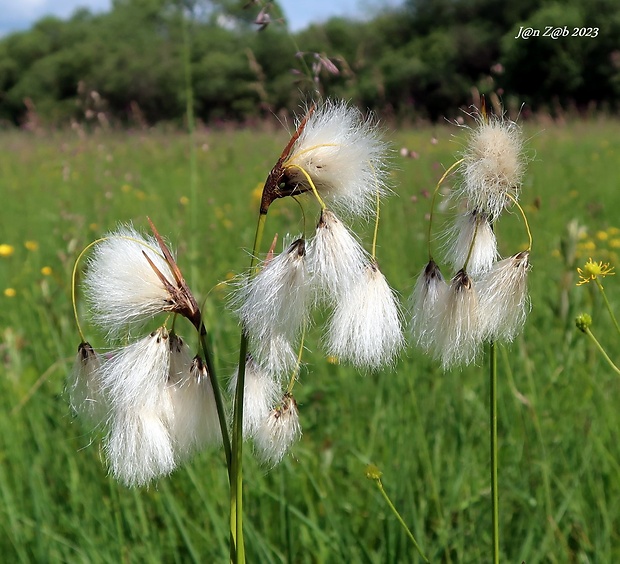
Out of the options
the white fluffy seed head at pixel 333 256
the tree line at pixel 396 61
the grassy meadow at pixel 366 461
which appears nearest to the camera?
the white fluffy seed head at pixel 333 256

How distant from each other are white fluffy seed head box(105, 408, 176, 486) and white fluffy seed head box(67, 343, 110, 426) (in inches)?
1.0

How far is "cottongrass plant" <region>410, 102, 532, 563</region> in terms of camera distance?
1.84 ft

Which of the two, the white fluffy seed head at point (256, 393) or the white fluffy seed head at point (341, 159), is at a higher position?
the white fluffy seed head at point (341, 159)

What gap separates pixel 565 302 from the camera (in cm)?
162

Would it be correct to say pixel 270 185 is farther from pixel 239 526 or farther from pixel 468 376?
pixel 468 376

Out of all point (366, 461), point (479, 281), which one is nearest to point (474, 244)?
point (479, 281)

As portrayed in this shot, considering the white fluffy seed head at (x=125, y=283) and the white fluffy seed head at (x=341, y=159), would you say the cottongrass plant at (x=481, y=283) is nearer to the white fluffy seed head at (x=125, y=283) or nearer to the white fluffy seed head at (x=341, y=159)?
the white fluffy seed head at (x=341, y=159)

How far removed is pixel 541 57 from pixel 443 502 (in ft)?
26.7

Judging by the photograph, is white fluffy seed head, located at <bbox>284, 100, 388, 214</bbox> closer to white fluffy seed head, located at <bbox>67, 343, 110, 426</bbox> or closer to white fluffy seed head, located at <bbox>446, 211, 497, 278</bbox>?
white fluffy seed head, located at <bbox>446, 211, 497, 278</bbox>

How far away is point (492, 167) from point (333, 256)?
0.55 feet

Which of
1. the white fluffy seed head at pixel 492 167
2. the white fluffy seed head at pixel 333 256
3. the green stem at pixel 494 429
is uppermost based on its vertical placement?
the white fluffy seed head at pixel 492 167

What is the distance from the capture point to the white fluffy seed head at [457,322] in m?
0.57

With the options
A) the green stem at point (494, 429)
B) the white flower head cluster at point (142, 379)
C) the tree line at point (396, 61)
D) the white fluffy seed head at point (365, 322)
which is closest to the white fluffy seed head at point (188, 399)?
the white flower head cluster at point (142, 379)

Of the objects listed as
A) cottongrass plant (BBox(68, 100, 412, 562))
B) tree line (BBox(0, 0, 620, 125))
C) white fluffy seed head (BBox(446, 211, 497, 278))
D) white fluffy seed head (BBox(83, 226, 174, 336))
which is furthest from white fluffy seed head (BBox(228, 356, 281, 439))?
tree line (BBox(0, 0, 620, 125))
